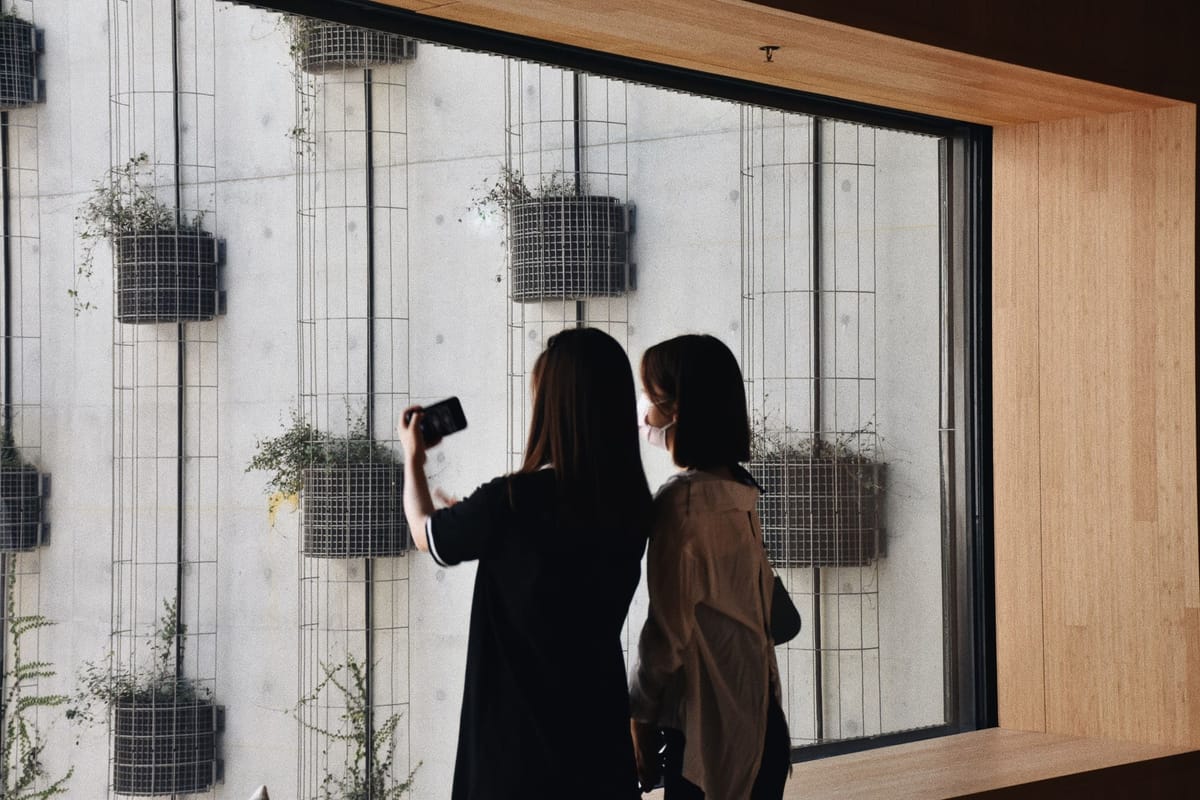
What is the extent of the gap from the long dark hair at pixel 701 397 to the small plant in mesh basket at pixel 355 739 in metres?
1.29

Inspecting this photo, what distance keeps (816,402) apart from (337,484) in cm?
145

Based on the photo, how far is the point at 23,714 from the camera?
9.11 ft

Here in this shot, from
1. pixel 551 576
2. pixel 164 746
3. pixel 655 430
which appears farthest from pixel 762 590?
pixel 164 746

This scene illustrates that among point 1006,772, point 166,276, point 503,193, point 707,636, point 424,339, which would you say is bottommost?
point 1006,772

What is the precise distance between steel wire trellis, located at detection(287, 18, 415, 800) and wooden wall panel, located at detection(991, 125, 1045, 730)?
176 cm

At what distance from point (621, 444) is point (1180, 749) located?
2.36 m

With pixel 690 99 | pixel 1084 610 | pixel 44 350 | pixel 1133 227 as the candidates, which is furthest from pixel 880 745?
pixel 44 350

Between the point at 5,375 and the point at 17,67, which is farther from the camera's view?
the point at 17,67

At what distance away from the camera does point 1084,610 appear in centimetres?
404

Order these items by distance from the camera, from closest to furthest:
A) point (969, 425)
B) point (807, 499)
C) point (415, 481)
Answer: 1. point (415, 481)
2. point (807, 499)
3. point (969, 425)

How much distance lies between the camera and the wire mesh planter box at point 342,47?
331 centimetres

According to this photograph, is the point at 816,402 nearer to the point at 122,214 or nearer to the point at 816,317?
the point at 816,317

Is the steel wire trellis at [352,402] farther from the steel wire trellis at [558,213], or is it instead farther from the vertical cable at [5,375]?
the vertical cable at [5,375]

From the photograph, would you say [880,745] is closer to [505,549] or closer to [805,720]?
[805,720]
